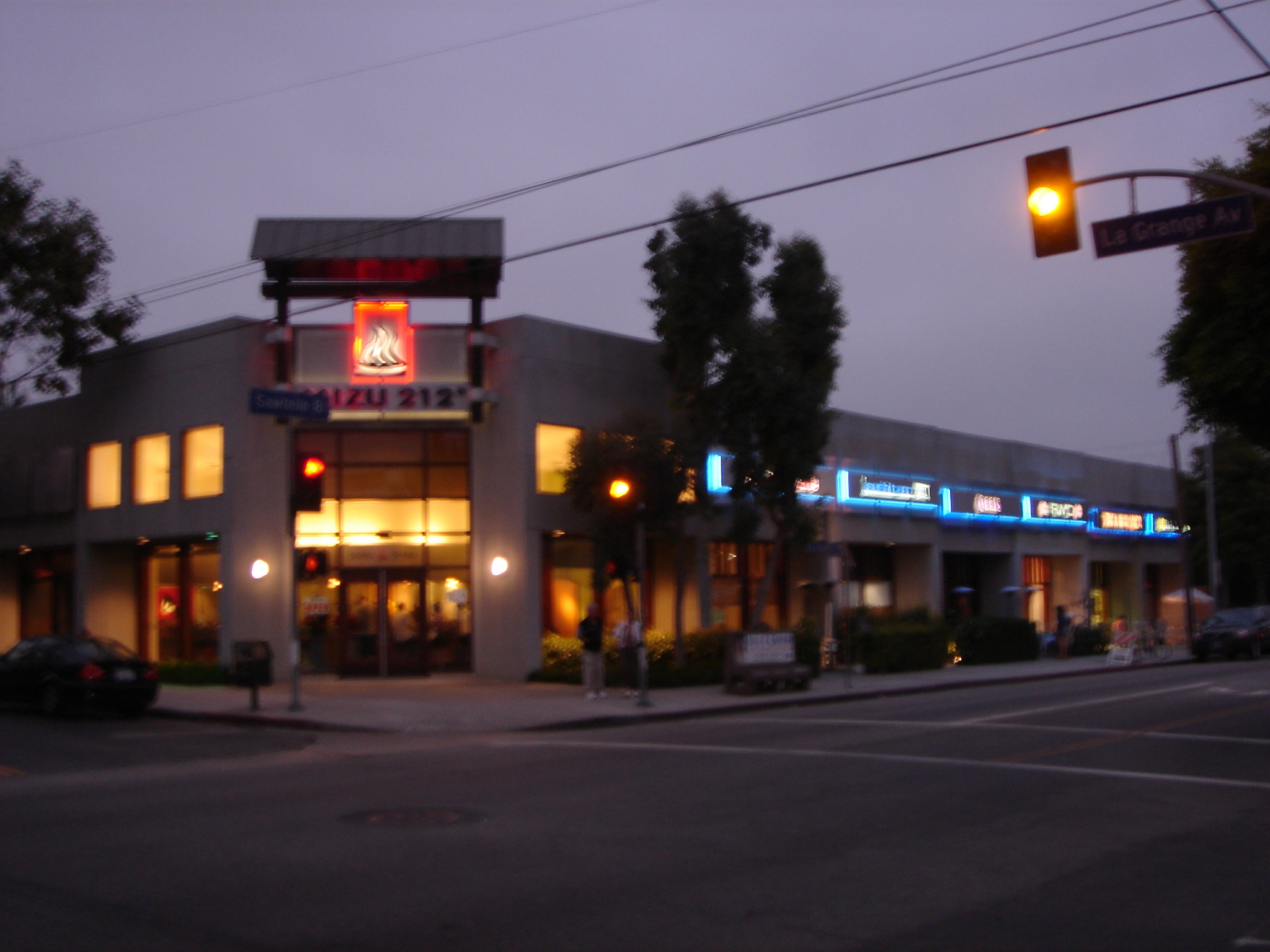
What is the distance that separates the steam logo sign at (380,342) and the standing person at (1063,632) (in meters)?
23.3

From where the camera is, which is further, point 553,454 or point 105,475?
point 105,475

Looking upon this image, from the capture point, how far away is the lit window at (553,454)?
26.2 m

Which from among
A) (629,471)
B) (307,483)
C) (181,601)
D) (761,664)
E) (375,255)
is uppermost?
(375,255)

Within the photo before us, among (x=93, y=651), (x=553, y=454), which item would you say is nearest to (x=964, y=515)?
(x=553, y=454)

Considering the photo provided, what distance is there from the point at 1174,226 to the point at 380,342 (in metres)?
17.1

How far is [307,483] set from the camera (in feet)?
65.3

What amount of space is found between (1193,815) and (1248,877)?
2313 millimetres

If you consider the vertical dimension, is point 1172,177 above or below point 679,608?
above

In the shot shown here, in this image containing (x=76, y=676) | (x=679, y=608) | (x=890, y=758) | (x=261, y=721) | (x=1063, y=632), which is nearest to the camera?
(x=890, y=758)

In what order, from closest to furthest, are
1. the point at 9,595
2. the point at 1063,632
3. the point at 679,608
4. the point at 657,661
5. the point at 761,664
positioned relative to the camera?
the point at 761,664
the point at 679,608
the point at 657,661
the point at 9,595
the point at 1063,632

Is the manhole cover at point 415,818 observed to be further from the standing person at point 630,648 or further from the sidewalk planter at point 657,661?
the sidewalk planter at point 657,661

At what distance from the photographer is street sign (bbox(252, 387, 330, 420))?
18656 mm

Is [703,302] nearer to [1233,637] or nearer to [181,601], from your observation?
[181,601]

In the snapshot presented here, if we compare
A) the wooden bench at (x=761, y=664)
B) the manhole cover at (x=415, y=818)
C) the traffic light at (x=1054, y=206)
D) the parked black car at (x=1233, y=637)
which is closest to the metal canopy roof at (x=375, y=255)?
the wooden bench at (x=761, y=664)
